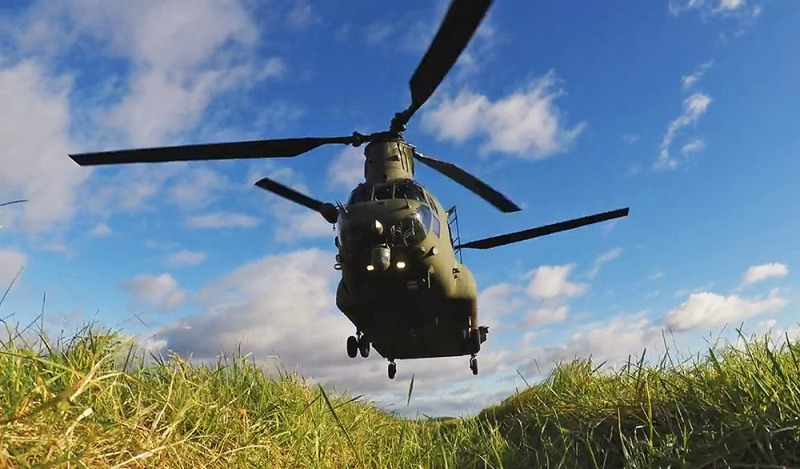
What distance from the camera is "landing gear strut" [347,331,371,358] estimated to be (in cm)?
1198

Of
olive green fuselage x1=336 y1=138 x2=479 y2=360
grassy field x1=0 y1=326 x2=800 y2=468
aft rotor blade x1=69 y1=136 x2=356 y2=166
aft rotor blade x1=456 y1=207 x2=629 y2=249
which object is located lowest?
grassy field x1=0 y1=326 x2=800 y2=468

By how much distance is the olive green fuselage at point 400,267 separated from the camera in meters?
9.63

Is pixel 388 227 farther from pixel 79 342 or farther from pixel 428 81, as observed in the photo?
pixel 79 342

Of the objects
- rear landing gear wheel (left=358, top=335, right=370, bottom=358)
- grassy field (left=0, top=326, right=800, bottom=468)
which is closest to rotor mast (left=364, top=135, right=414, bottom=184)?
rear landing gear wheel (left=358, top=335, right=370, bottom=358)

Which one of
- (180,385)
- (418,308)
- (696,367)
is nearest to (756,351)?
(696,367)

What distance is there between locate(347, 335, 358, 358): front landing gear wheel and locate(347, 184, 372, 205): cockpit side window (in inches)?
131

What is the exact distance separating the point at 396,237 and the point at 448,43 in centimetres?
379

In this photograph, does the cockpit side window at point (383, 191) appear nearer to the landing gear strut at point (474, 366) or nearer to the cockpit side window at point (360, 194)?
the cockpit side window at point (360, 194)

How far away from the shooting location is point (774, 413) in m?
3.45

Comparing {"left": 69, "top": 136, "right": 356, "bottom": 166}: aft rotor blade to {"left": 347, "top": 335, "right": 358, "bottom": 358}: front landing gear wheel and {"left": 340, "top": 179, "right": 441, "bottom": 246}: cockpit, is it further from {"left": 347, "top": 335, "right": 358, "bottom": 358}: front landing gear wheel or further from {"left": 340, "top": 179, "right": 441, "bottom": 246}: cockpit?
{"left": 347, "top": 335, "right": 358, "bottom": 358}: front landing gear wheel

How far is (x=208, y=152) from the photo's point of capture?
367 inches

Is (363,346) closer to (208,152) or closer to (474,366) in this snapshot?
(474,366)

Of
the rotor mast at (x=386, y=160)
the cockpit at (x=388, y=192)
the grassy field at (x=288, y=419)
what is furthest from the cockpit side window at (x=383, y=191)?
the grassy field at (x=288, y=419)

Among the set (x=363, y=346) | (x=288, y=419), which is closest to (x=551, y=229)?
(x=363, y=346)
